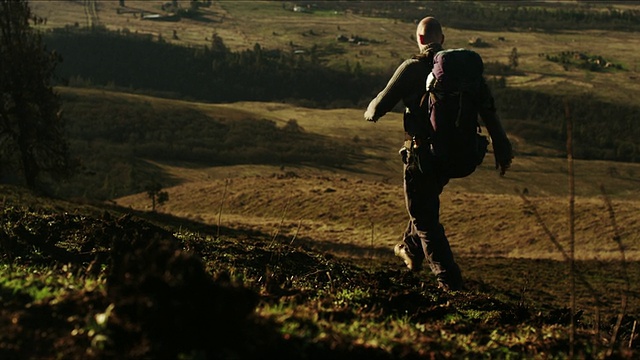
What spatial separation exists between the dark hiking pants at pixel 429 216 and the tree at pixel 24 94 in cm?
2758

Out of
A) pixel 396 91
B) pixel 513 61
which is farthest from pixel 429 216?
pixel 513 61

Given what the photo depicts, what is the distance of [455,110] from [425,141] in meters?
0.51

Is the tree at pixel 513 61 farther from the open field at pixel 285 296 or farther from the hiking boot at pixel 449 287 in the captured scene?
the hiking boot at pixel 449 287

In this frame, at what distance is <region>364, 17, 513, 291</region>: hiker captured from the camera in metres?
8.91

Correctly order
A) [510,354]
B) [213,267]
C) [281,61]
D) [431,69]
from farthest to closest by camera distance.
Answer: [281,61] → [431,69] → [213,267] → [510,354]

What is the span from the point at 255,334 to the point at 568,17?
202 metres

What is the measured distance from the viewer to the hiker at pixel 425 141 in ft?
29.2

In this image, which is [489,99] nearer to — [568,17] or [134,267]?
[134,267]

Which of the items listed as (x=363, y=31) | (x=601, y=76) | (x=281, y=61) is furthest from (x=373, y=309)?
(x=363, y=31)

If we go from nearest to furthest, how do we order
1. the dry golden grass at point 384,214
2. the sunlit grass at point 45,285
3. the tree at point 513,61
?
the sunlit grass at point 45,285, the dry golden grass at point 384,214, the tree at point 513,61

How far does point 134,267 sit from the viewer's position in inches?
178

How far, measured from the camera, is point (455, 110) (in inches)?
339

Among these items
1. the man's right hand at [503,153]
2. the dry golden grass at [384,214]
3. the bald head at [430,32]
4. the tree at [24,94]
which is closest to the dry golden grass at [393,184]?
the dry golden grass at [384,214]

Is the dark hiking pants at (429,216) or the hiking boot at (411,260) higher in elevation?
the dark hiking pants at (429,216)
